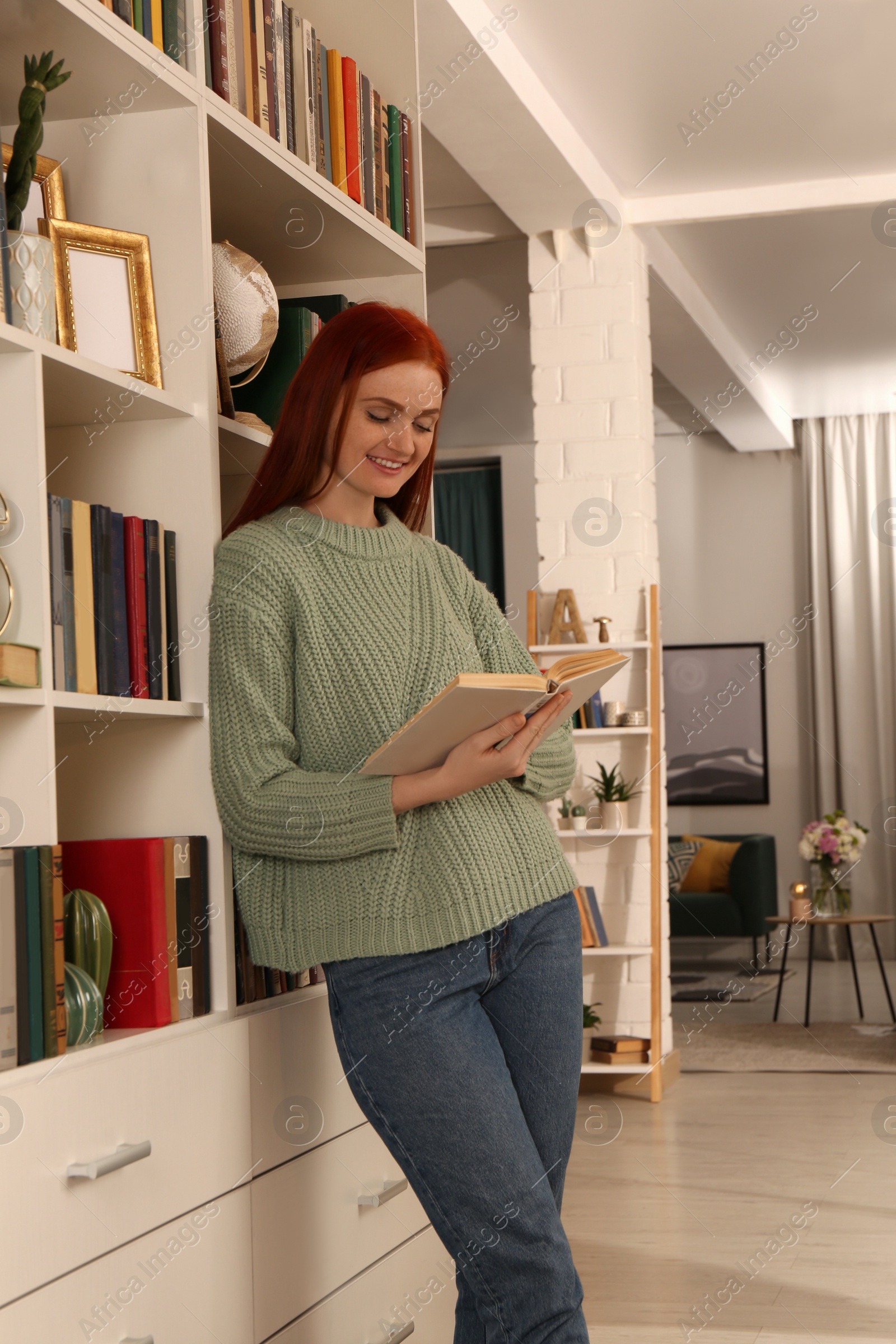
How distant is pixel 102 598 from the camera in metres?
1.46

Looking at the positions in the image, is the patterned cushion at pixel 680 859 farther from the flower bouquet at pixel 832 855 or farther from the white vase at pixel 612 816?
the white vase at pixel 612 816

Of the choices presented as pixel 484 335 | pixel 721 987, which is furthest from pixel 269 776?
pixel 721 987

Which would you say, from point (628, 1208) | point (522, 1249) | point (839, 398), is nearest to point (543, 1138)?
point (522, 1249)

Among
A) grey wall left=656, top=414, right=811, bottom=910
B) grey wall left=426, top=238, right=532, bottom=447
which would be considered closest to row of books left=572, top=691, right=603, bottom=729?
grey wall left=426, top=238, right=532, bottom=447

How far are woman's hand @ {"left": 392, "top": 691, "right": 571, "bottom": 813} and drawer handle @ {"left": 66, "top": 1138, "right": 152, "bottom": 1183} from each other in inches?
16.6

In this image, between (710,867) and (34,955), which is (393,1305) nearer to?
(34,955)

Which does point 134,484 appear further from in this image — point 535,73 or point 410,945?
point 535,73

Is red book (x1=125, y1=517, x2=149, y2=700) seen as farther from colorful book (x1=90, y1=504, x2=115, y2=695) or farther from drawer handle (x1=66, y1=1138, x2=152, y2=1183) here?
drawer handle (x1=66, y1=1138, x2=152, y2=1183)

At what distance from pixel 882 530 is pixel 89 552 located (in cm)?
716

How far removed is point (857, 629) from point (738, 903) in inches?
73.0

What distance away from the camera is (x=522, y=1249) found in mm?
1398

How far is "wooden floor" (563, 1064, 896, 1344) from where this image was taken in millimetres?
2459

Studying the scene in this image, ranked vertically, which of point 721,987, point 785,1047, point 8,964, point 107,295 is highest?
point 107,295

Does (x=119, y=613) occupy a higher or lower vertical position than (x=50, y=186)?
lower
